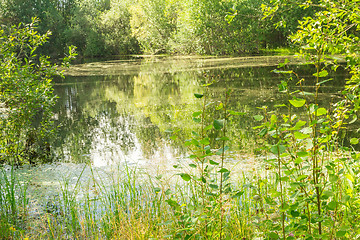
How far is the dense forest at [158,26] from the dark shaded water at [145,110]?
785cm

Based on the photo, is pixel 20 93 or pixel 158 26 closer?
pixel 20 93

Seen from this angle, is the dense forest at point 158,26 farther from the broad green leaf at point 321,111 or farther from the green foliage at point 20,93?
the broad green leaf at point 321,111

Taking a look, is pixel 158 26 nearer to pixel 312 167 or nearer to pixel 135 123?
pixel 135 123

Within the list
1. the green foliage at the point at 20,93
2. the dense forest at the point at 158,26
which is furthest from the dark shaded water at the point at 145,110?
the dense forest at the point at 158,26

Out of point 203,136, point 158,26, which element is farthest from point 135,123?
point 158,26

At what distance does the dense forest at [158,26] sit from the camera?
23092 millimetres

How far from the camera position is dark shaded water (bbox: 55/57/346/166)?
232 inches

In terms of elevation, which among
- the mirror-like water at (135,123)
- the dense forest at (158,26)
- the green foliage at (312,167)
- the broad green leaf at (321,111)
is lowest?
the mirror-like water at (135,123)

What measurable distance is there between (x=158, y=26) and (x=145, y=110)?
74.0 feet

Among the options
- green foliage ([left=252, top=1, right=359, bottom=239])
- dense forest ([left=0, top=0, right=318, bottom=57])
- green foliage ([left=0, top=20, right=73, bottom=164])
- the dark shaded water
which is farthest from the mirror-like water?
dense forest ([left=0, top=0, right=318, bottom=57])

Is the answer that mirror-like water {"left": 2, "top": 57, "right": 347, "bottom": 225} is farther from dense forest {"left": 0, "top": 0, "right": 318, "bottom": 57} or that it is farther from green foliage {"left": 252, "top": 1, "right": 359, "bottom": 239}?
dense forest {"left": 0, "top": 0, "right": 318, "bottom": 57}

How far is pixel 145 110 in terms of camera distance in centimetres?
918

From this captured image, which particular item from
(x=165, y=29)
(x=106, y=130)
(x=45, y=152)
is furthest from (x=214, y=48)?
(x=45, y=152)

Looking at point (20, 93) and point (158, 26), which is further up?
point (158, 26)
